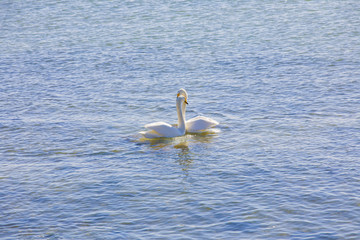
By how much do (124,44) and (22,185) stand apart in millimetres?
13870

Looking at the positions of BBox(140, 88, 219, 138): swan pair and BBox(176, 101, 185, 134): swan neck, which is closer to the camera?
BBox(140, 88, 219, 138): swan pair

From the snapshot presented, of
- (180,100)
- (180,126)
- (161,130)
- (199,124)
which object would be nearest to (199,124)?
(199,124)

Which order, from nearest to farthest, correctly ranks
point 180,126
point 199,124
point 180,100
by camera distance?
point 199,124
point 180,126
point 180,100

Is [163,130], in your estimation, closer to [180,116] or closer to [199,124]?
[180,116]

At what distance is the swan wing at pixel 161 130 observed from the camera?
45.7 feet

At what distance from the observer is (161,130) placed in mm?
14000

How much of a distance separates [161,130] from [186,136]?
87 cm

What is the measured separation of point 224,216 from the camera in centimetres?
991

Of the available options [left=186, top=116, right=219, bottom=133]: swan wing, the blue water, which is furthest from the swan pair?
the blue water

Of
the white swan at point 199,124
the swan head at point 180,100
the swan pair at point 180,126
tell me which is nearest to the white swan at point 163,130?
the swan pair at point 180,126

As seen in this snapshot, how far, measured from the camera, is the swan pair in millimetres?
13969

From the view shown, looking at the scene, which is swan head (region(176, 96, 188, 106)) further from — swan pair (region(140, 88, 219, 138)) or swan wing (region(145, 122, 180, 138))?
swan wing (region(145, 122, 180, 138))

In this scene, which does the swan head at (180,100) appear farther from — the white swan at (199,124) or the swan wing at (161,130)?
the swan wing at (161,130)

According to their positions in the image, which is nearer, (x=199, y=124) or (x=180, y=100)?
(x=199, y=124)
